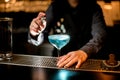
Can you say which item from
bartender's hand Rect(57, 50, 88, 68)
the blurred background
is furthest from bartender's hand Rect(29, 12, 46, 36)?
the blurred background

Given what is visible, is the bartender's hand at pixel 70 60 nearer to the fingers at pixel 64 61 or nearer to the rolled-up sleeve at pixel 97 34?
the fingers at pixel 64 61

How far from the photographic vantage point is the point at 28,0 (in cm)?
259

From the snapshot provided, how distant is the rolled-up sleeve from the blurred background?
19.3 inches

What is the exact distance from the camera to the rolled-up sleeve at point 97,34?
1508mm

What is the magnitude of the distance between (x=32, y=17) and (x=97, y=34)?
1016 mm

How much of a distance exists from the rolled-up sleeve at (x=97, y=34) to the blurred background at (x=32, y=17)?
1.61ft

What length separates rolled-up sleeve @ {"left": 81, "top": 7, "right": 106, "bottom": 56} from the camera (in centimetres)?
151

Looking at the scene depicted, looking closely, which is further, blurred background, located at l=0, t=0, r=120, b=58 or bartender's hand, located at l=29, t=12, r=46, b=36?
blurred background, located at l=0, t=0, r=120, b=58

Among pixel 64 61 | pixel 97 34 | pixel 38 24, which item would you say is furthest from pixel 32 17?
pixel 64 61

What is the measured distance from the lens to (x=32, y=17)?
2.60 metres

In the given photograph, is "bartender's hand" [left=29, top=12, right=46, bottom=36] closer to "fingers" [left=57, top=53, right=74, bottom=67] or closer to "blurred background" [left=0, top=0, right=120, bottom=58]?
"fingers" [left=57, top=53, right=74, bottom=67]

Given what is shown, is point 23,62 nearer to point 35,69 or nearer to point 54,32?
point 35,69

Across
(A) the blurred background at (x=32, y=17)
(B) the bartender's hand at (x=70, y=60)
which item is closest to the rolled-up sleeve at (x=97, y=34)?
(B) the bartender's hand at (x=70, y=60)

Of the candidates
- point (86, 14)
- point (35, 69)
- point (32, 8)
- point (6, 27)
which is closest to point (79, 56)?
point (35, 69)
